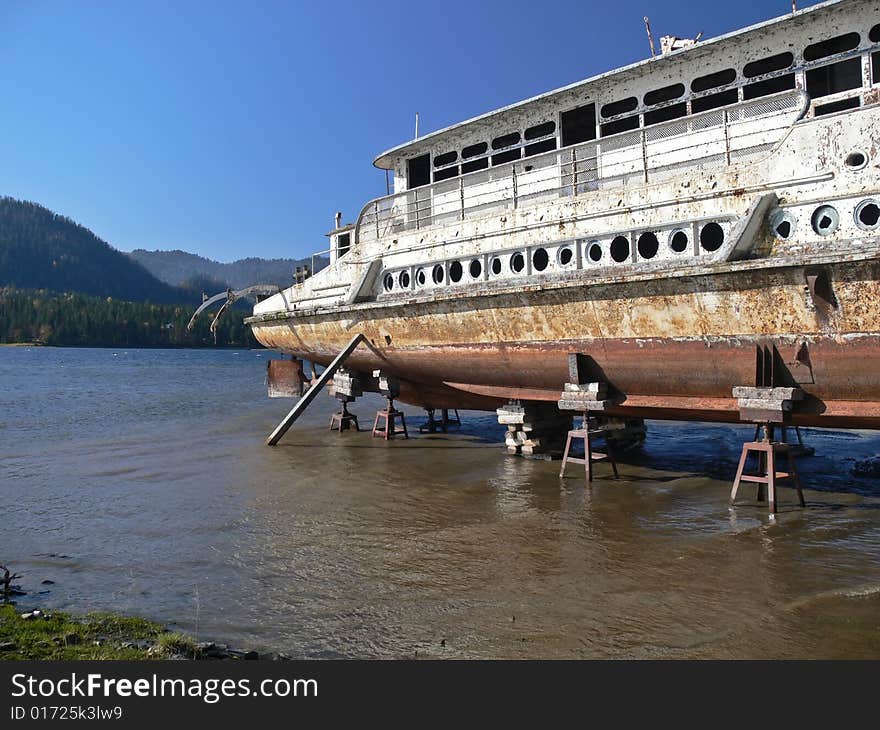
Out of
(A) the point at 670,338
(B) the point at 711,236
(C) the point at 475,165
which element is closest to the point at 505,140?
(C) the point at 475,165

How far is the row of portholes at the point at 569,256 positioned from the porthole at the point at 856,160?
166cm

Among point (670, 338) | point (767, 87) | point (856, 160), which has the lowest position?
point (670, 338)

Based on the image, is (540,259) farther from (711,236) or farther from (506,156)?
(506,156)

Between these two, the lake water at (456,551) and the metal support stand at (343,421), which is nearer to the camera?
the lake water at (456,551)

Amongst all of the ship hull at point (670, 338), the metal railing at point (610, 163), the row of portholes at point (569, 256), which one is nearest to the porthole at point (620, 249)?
the row of portholes at point (569, 256)

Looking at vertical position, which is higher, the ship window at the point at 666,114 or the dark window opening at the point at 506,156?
the dark window opening at the point at 506,156

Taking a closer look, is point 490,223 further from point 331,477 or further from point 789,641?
point 789,641

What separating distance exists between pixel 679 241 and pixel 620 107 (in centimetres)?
348

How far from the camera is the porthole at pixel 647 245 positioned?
10.1 m

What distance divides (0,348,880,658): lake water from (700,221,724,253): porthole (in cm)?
376

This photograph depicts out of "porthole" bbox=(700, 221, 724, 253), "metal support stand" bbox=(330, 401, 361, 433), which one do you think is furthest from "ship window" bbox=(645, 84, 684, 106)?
"metal support stand" bbox=(330, 401, 361, 433)

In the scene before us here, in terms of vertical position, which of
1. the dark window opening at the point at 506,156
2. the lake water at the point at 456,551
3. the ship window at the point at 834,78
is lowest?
the lake water at the point at 456,551

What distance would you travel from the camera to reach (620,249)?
10383mm

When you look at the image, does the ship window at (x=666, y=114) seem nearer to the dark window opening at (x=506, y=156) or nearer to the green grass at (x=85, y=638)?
the dark window opening at (x=506, y=156)
